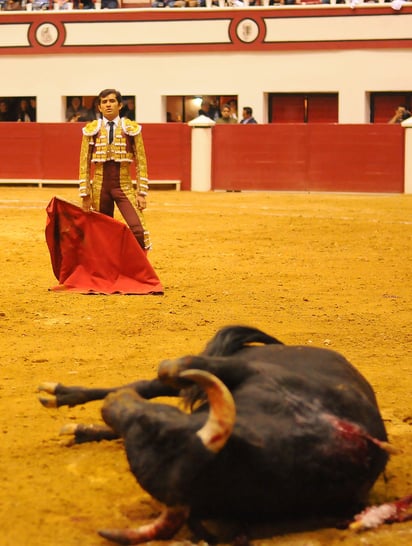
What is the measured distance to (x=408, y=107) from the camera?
19.6 m

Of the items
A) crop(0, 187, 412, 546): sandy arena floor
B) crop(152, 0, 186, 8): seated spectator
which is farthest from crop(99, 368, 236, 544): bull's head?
crop(152, 0, 186, 8): seated spectator

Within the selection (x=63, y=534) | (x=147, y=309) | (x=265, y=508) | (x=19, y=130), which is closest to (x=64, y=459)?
(x=63, y=534)

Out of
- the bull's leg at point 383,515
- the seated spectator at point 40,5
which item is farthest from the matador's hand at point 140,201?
the seated spectator at point 40,5

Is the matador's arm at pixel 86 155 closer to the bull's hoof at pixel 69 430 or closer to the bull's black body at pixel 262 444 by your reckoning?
the bull's hoof at pixel 69 430

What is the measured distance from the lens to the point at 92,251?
7371mm

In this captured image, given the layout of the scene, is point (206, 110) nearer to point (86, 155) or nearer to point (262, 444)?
point (86, 155)

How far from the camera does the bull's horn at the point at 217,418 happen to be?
8.41ft

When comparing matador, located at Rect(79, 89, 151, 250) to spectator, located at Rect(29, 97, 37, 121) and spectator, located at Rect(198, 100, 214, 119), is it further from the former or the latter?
spectator, located at Rect(29, 97, 37, 121)

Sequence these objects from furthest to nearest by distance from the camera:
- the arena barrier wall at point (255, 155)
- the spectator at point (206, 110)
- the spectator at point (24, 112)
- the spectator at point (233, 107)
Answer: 1. the spectator at point (24, 112)
2. the spectator at point (206, 110)
3. the spectator at point (233, 107)
4. the arena barrier wall at point (255, 155)

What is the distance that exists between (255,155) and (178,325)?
38.0 ft

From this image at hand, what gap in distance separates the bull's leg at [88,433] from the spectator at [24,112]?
17760mm

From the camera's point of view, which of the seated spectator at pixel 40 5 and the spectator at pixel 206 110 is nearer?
the spectator at pixel 206 110

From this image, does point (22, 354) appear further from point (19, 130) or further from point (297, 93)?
point (297, 93)

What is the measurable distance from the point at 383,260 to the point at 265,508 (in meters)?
6.34
